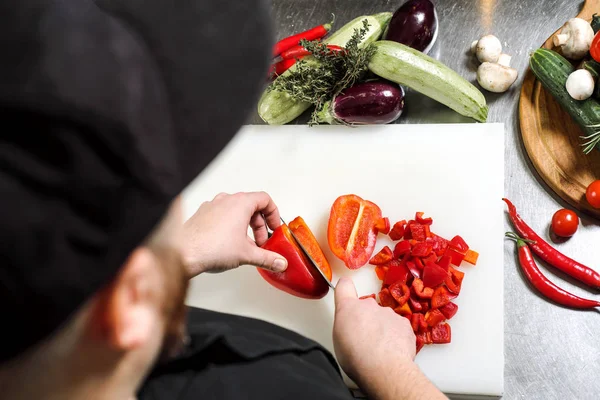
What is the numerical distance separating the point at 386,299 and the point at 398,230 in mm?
199

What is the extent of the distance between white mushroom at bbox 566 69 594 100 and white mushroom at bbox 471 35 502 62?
9.7 inches

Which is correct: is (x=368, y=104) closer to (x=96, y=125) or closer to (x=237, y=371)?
(x=237, y=371)

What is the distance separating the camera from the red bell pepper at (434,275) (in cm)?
147

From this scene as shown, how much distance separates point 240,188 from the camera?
1.74m

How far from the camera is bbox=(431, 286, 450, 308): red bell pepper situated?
1494 mm

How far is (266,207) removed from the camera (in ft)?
4.93

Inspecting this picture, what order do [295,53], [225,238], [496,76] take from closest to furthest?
[225,238]
[496,76]
[295,53]

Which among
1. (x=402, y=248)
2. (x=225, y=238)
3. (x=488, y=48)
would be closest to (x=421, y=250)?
(x=402, y=248)

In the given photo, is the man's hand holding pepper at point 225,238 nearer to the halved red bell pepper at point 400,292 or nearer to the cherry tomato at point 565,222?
the halved red bell pepper at point 400,292

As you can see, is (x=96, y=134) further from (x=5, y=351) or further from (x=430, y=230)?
(x=430, y=230)

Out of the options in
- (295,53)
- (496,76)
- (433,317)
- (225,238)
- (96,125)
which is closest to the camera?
(96,125)

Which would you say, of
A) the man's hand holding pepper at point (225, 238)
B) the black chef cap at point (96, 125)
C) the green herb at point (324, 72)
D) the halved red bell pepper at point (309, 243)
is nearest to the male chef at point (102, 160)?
the black chef cap at point (96, 125)

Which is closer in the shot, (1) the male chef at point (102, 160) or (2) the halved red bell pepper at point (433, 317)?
(1) the male chef at point (102, 160)

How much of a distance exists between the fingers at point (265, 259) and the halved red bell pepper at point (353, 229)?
0.19m
